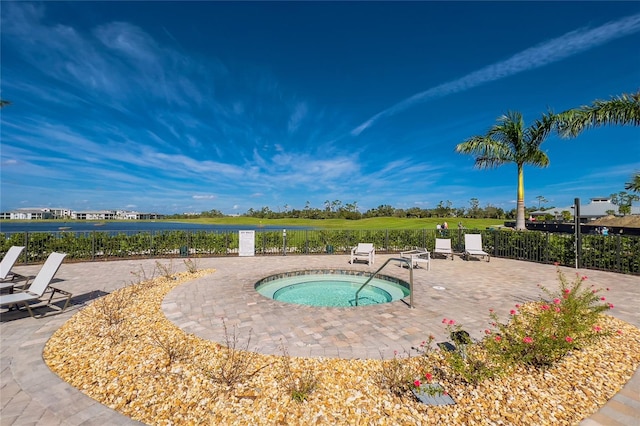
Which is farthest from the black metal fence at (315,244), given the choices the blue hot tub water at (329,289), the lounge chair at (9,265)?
the blue hot tub water at (329,289)

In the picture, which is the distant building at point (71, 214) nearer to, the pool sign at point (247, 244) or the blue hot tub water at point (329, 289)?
the pool sign at point (247, 244)

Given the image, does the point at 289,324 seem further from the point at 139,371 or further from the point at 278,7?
the point at 278,7

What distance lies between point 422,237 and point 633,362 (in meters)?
10.1

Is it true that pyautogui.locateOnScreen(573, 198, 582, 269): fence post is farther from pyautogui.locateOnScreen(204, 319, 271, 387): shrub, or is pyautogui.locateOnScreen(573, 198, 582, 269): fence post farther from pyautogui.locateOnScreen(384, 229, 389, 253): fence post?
pyautogui.locateOnScreen(204, 319, 271, 387): shrub

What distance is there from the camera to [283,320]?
4.19 metres

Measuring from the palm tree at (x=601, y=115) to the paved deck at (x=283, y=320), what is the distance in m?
5.38

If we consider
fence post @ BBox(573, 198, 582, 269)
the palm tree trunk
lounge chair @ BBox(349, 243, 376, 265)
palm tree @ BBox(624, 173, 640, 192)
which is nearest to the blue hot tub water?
lounge chair @ BBox(349, 243, 376, 265)

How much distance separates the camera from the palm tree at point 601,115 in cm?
853

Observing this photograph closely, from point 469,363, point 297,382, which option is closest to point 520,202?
point 469,363

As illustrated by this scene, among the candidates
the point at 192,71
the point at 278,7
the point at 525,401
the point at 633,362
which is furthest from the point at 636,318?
the point at 192,71

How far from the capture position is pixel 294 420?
6.82ft

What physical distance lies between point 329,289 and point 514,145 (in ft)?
36.8

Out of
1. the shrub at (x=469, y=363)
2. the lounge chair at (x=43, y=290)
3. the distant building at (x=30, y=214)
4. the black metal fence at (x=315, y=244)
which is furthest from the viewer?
the distant building at (x=30, y=214)

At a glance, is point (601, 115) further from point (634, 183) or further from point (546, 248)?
point (634, 183)
